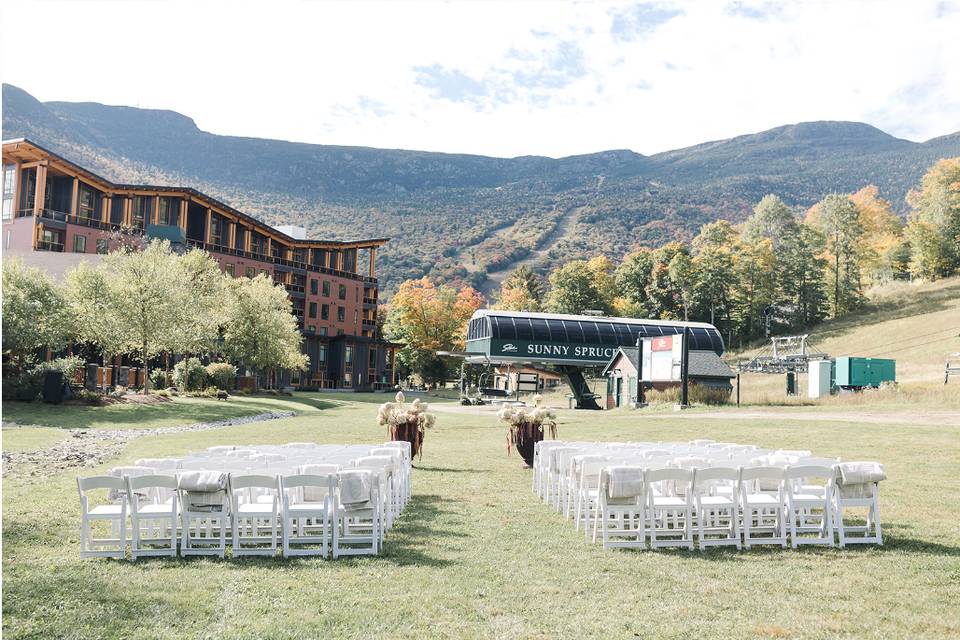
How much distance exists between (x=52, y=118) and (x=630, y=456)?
154226 mm

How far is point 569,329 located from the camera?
4638 centimetres

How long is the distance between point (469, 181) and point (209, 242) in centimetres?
13026

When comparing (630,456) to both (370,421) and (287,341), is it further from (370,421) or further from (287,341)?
(287,341)

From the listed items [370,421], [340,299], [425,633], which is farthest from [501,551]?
[340,299]

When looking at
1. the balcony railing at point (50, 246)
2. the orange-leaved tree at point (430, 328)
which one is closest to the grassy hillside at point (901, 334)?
the orange-leaved tree at point (430, 328)

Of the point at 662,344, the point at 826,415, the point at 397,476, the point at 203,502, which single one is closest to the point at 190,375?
the point at 662,344

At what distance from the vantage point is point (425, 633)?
5.66m

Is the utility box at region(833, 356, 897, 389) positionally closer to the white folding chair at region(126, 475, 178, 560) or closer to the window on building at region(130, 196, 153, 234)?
the white folding chair at region(126, 475, 178, 560)

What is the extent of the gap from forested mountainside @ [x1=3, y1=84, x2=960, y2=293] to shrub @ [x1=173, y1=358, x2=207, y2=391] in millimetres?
72954

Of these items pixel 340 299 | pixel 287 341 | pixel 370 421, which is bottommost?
pixel 370 421

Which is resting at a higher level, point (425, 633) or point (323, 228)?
point (323, 228)

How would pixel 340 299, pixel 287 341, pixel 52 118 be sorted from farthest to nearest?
pixel 52 118 < pixel 340 299 < pixel 287 341

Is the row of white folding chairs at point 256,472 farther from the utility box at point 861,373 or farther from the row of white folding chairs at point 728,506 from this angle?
the utility box at point 861,373

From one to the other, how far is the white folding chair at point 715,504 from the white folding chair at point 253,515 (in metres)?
4.47
